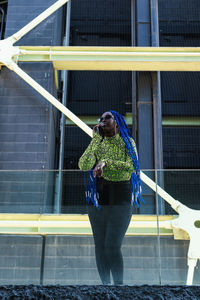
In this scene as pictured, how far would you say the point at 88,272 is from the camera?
230 centimetres

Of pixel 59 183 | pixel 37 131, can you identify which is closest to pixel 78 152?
pixel 37 131

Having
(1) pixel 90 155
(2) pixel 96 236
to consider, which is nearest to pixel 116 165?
(1) pixel 90 155

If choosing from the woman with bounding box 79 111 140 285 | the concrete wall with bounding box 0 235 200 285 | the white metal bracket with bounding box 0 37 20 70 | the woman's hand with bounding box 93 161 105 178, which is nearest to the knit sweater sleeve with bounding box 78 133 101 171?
the woman with bounding box 79 111 140 285

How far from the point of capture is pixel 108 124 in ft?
8.14

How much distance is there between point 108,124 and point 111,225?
0.70 metres

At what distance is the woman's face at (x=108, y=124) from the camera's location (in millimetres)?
2482

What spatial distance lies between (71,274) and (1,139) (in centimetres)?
440

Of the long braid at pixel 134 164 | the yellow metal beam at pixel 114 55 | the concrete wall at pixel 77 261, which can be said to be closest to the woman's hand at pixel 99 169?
the long braid at pixel 134 164

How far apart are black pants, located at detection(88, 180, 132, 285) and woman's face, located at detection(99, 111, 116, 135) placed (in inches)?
14.1

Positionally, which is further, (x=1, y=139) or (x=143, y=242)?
(x=1, y=139)

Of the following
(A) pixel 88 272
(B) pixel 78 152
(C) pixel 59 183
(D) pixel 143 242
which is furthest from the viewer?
(B) pixel 78 152

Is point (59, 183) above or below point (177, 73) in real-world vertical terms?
below

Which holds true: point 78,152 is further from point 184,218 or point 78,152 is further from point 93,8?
point 184,218

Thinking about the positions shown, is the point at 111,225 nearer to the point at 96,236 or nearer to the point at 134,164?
the point at 96,236
